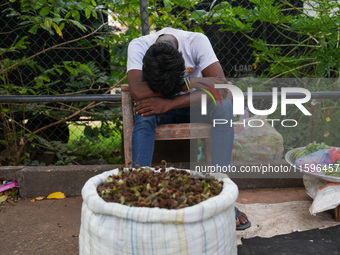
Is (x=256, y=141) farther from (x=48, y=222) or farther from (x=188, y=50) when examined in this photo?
(x=48, y=222)

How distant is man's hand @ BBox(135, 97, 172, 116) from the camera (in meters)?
2.17

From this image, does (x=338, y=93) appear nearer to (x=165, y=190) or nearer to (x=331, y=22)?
(x=331, y=22)

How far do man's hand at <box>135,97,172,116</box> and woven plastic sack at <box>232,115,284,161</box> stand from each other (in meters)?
0.91

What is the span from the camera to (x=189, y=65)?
2.42m

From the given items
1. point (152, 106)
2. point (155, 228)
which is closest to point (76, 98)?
point (152, 106)

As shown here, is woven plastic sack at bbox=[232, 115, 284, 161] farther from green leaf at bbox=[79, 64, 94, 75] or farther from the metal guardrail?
green leaf at bbox=[79, 64, 94, 75]

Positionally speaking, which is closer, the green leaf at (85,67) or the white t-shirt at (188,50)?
the white t-shirt at (188,50)

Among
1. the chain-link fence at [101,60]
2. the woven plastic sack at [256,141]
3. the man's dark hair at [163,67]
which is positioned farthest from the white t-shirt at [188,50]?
the woven plastic sack at [256,141]

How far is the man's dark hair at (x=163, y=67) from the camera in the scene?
2.03 metres

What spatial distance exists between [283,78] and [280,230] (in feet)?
5.61

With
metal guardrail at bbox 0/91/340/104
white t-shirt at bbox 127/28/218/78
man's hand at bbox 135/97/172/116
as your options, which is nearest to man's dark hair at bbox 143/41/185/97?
man's hand at bbox 135/97/172/116

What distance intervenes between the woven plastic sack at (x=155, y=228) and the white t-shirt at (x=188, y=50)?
124cm

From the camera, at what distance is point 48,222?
7.72ft

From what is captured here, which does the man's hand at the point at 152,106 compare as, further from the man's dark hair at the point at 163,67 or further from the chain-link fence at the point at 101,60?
the chain-link fence at the point at 101,60
